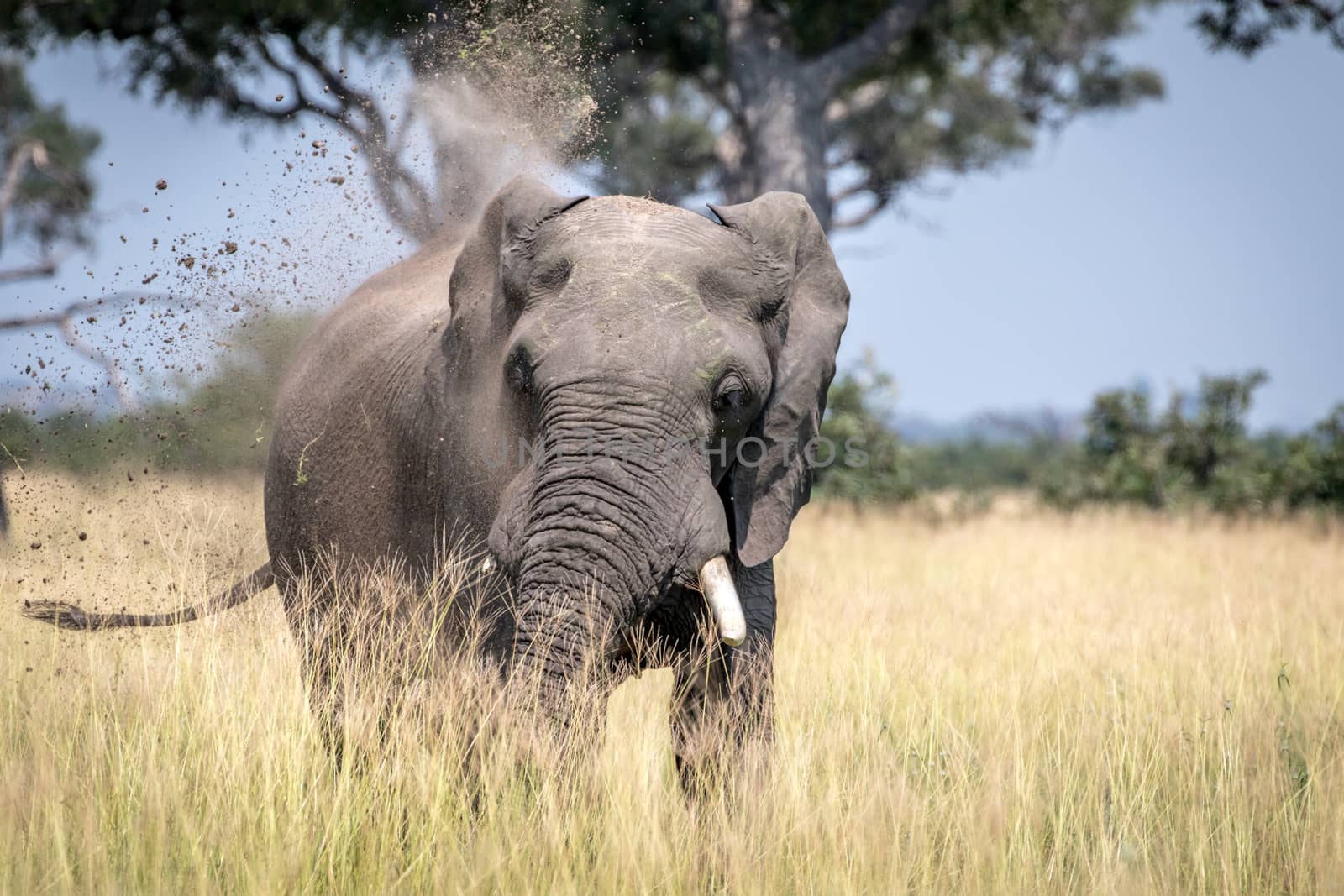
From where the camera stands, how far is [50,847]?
369 cm

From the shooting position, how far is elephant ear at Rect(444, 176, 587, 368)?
184 inches

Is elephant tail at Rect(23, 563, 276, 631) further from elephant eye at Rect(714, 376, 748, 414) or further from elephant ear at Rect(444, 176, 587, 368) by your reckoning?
elephant eye at Rect(714, 376, 748, 414)

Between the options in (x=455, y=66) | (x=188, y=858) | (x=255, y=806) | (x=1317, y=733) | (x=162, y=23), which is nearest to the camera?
(x=188, y=858)

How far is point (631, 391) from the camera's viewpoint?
4152 mm

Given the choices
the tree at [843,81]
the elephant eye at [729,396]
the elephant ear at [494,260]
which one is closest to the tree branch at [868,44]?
the tree at [843,81]

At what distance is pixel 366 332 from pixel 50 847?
2.99 metres

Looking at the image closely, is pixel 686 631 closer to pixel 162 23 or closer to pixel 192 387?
pixel 192 387

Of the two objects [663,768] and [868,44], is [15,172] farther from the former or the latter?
[663,768]

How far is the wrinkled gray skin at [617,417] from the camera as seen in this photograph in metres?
4.10

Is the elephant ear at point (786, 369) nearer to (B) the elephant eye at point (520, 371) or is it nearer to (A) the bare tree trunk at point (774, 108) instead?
(B) the elephant eye at point (520, 371)

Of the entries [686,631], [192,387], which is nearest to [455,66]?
[192,387]

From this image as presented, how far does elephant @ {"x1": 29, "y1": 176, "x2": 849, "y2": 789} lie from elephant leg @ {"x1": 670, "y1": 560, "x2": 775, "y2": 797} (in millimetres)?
10

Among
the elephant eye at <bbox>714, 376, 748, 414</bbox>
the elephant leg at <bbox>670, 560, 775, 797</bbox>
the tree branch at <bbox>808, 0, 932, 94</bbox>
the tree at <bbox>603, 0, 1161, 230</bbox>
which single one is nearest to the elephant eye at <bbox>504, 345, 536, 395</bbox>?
the elephant eye at <bbox>714, 376, 748, 414</bbox>

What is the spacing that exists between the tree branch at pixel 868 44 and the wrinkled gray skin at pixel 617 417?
9511 mm
